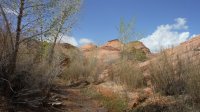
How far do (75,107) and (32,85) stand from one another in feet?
6.84

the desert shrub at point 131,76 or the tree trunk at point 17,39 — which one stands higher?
the tree trunk at point 17,39

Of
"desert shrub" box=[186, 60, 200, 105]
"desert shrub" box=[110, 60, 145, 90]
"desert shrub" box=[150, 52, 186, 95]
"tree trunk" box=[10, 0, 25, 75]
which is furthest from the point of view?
"desert shrub" box=[110, 60, 145, 90]

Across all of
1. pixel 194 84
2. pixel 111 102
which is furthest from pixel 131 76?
pixel 194 84

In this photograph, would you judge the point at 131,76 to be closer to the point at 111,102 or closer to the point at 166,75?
the point at 166,75

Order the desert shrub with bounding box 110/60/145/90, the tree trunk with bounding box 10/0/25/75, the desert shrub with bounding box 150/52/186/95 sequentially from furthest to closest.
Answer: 1. the desert shrub with bounding box 110/60/145/90
2. the desert shrub with bounding box 150/52/186/95
3. the tree trunk with bounding box 10/0/25/75

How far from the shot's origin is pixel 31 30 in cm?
1042

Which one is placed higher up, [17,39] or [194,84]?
[17,39]

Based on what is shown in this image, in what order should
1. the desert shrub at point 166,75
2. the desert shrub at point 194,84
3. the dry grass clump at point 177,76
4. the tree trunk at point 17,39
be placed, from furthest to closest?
the desert shrub at point 166,75
the tree trunk at point 17,39
the dry grass clump at point 177,76
the desert shrub at point 194,84

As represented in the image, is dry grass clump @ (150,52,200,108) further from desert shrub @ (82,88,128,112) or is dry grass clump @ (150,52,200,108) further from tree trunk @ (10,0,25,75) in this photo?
tree trunk @ (10,0,25,75)

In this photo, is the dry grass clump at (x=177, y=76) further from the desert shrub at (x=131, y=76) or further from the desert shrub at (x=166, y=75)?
the desert shrub at (x=131, y=76)

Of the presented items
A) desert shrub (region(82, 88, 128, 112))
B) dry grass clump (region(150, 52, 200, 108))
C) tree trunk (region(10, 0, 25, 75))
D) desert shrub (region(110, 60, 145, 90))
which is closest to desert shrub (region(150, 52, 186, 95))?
dry grass clump (region(150, 52, 200, 108))

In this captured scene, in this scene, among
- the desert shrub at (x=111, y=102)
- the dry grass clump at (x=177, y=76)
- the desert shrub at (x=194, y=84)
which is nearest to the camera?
the desert shrub at (x=194, y=84)

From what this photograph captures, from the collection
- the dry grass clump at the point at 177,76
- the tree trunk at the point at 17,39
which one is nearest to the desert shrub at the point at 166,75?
the dry grass clump at the point at 177,76

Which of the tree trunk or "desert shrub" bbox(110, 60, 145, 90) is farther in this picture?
"desert shrub" bbox(110, 60, 145, 90)
